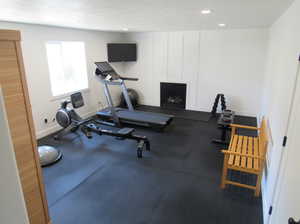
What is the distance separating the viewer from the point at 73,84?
570cm

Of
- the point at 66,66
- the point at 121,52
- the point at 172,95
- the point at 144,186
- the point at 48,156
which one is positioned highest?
the point at 121,52

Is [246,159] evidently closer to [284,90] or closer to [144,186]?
[284,90]

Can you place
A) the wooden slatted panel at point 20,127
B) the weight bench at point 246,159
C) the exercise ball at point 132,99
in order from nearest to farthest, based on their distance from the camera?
the wooden slatted panel at point 20,127 < the weight bench at point 246,159 < the exercise ball at point 132,99

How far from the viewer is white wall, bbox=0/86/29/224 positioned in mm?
567

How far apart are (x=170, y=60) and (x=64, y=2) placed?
15.0 feet

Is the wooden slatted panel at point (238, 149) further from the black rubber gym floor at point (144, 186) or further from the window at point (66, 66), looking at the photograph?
the window at point (66, 66)

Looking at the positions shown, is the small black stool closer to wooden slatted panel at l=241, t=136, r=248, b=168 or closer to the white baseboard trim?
wooden slatted panel at l=241, t=136, r=248, b=168

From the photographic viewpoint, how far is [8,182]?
23.3 inches

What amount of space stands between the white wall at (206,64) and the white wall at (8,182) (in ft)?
19.8

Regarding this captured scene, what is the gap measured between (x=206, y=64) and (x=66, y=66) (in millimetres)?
3838

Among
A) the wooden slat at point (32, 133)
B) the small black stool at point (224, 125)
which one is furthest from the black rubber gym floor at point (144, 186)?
the wooden slat at point (32, 133)

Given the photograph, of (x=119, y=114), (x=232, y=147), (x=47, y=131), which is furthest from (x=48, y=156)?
(x=232, y=147)

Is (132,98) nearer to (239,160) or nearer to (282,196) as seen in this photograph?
(239,160)

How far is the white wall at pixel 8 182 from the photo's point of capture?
567mm
